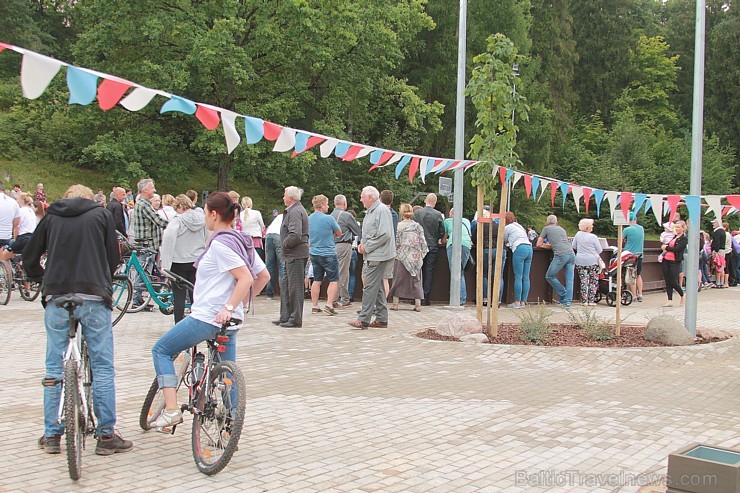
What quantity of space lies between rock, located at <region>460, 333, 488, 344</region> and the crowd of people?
70.9 inches

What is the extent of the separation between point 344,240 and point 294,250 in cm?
288

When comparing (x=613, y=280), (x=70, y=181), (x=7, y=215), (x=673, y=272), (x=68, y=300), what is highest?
(x=70, y=181)

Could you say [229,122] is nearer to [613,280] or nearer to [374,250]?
[374,250]

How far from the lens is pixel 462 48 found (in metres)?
15.7

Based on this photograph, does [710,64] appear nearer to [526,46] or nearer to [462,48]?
[526,46]

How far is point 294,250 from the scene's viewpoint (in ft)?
39.1

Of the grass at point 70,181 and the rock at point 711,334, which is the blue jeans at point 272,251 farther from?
the grass at point 70,181

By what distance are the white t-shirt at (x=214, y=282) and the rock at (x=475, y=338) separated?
5.73 metres

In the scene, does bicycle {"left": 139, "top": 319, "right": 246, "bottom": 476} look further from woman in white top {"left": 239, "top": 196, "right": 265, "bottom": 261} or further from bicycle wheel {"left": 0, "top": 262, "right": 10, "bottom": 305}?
bicycle wheel {"left": 0, "top": 262, "right": 10, "bottom": 305}

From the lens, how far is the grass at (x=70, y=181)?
97.4 ft

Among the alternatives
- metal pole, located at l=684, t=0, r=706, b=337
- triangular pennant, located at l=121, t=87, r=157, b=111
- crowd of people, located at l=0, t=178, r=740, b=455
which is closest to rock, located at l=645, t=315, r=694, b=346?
metal pole, located at l=684, t=0, r=706, b=337

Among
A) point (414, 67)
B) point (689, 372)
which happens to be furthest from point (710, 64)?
point (689, 372)

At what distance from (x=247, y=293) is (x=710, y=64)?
5635cm

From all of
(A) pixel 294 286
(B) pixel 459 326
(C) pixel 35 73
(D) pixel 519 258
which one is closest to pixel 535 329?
(B) pixel 459 326
